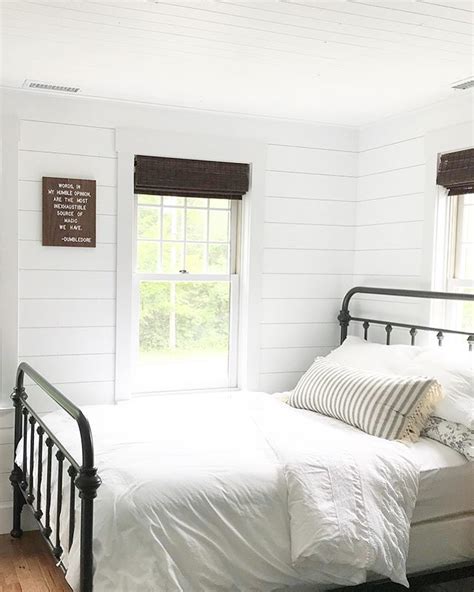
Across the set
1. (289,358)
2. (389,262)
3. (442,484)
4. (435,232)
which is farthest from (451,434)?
(289,358)

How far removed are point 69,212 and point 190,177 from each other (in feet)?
2.30

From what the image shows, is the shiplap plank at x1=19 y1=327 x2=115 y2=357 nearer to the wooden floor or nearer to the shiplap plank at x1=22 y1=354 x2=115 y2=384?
the shiplap plank at x1=22 y1=354 x2=115 y2=384

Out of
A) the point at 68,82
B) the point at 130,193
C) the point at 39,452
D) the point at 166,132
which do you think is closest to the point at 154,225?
the point at 130,193

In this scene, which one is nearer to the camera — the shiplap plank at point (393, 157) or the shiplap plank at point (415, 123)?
the shiplap plank at point (415, 123)

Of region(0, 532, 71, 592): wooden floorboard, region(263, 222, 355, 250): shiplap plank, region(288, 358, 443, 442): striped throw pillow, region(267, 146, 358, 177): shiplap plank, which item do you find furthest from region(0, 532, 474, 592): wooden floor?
region(267, 146, 358, 177): shiplap plank

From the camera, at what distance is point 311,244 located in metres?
4.08

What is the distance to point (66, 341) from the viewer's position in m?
3.54

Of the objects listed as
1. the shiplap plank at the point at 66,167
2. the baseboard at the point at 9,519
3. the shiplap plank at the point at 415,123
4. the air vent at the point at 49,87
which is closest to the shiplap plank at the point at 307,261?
the shiplap plank at the point at 415,123

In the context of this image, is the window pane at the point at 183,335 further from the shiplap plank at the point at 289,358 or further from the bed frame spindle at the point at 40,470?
the bed frame spindle at the point at 40,470

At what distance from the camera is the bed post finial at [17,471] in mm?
3262

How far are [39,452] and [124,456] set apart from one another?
483mm

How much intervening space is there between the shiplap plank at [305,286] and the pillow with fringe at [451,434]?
1.31m

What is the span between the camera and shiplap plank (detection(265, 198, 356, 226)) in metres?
3.96

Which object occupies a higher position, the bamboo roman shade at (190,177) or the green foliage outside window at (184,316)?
the bamboo roman shade at (190,177)
